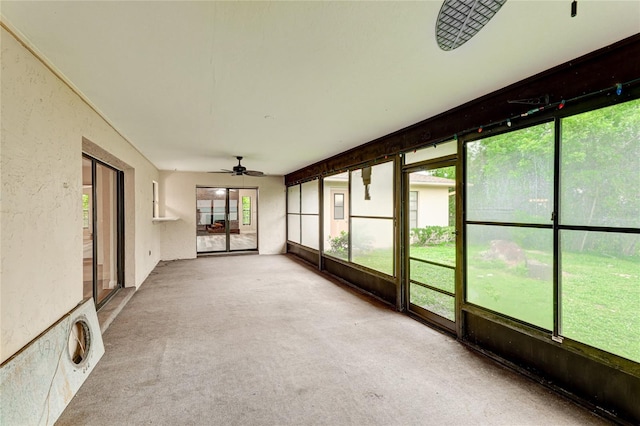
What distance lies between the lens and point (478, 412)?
82.7 inches

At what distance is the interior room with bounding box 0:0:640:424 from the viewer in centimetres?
177

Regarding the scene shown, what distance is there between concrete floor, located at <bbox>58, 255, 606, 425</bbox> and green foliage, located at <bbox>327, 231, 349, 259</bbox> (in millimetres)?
1938

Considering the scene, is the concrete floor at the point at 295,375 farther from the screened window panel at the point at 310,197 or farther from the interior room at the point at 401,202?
the screened window panel at the point at 310,197

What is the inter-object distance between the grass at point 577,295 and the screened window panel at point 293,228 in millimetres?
6200

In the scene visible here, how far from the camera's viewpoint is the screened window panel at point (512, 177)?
8.19 feet

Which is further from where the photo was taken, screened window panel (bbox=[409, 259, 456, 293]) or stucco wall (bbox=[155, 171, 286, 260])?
stucco wall (bbox=[155, 171, 286, 260])

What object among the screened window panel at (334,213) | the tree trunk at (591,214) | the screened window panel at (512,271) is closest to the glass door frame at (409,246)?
the screened window panel at (512,271)

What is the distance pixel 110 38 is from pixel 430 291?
4.26 m

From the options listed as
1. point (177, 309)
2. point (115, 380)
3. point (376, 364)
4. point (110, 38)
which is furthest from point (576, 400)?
point (177, 309)

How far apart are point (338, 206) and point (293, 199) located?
1.64 meters

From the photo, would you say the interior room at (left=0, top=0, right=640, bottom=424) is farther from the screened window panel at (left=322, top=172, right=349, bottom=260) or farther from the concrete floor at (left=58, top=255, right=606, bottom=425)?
the screened window panel at (left=322, top=172, right=349, bottom=260)

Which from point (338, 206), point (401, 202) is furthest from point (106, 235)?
point (338, 206)

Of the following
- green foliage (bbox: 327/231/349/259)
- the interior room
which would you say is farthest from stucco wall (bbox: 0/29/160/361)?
green foliage (bbox: 327/231/349/259)

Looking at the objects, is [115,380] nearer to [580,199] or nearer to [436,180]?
[580,199]
